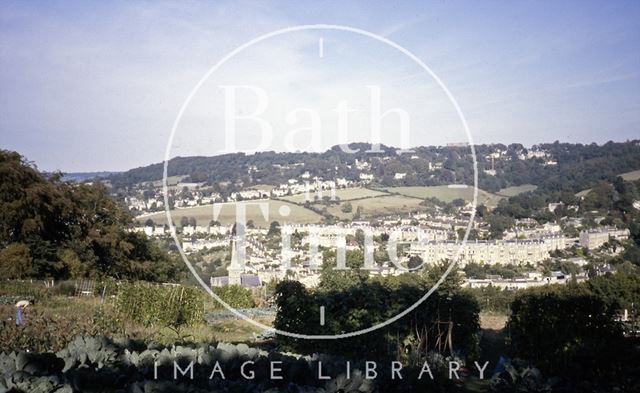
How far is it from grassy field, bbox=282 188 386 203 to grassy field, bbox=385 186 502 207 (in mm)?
506

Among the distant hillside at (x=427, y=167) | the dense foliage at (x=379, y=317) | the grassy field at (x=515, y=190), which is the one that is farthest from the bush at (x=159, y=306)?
the grassy field at (x=515, y=190)

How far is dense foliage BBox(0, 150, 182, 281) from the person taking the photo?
1499 cm

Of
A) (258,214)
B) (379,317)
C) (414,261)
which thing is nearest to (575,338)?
(379,317)

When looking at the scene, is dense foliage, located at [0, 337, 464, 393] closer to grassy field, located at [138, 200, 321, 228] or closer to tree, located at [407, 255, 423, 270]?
tree, located at [407, 255, 423, 270]

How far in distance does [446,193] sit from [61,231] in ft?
40.5

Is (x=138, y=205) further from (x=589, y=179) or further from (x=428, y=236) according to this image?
(x=589, y=179)

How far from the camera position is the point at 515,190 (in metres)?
18.1

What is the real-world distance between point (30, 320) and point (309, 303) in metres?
3.17

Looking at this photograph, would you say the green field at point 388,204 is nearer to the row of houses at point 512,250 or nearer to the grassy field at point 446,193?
the grassy field at point 446,193

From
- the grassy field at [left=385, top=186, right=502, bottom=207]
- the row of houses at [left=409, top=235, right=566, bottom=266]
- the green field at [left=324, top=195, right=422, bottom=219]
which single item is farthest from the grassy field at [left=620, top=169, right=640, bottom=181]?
the green field at [left=324, top=195, right=422, bottom=219]

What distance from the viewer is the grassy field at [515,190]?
56.8 ft

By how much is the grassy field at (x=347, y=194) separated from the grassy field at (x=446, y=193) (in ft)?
1.66

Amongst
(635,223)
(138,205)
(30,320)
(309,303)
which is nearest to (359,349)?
(309,303)

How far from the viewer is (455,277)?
259 inches
